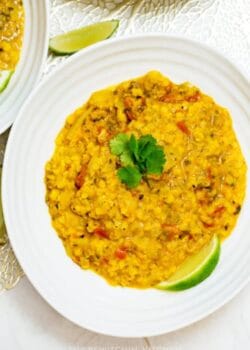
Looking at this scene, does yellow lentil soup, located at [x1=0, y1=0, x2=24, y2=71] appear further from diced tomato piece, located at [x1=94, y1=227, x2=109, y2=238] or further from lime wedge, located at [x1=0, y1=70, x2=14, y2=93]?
diced tomato piece, located at [x1=94, y1=227, x2=109, y2=238]

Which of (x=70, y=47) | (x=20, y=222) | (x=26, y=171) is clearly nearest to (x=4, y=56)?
(x=70, y=47)

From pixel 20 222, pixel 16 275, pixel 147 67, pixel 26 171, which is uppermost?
pixel 147 67

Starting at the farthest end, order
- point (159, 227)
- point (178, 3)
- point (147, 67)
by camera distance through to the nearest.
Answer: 1. point (178, 3)
2. point (147, 67)
3. point (159, 227)

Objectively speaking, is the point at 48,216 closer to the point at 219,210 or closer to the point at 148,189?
the point at 148,189

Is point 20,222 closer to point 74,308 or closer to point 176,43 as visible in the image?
point 74,308

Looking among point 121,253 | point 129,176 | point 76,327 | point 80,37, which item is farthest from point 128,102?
point 76,327

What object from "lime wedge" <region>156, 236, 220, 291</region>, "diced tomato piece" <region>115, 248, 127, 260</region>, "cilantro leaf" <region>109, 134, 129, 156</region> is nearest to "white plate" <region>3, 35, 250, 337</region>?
"lime wedge" <region>156, 236, 220, 291</region>

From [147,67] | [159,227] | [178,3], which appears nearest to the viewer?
[159,227]

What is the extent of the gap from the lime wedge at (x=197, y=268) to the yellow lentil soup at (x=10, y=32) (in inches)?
39.9

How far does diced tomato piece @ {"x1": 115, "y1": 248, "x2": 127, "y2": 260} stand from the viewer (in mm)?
2277

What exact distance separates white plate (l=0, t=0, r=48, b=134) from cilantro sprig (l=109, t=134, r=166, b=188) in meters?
0.43

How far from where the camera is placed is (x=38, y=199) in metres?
2.39

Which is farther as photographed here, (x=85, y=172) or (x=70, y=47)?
(x=70, y=47)

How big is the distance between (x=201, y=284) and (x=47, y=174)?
707 mm
